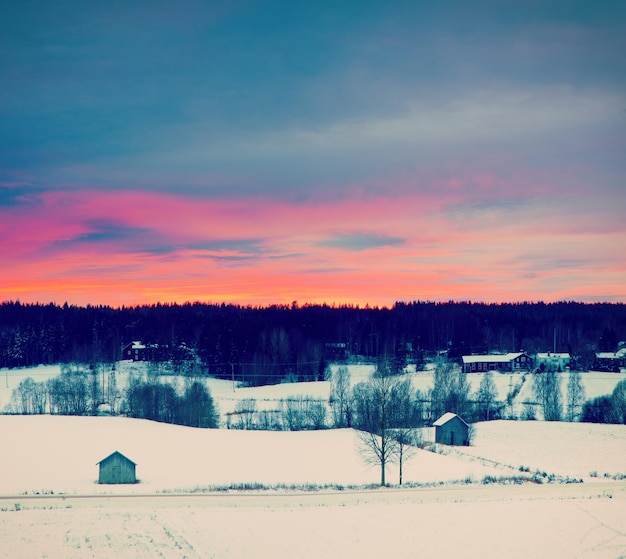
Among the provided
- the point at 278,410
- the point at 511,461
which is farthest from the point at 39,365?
the point at 511,461

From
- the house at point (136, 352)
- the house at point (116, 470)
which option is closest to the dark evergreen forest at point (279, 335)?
the house at point (136, 352)

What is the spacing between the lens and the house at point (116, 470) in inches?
1891

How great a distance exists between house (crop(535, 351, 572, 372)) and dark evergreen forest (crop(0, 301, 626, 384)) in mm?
3061

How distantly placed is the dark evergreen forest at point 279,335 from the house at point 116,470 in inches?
2915

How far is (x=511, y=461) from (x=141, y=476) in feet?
96.3

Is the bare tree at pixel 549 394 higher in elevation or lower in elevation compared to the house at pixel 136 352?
lower

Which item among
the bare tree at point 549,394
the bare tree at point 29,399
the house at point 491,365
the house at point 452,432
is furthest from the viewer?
the house at point 491,365

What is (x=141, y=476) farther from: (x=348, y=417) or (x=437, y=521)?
(x=348, y=417)

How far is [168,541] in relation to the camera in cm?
2998

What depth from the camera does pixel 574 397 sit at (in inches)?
3708

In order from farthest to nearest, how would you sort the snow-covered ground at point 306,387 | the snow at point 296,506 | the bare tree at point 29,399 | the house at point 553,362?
the house at point 553,362
the snow-covered ground at point 306,387
the bare tree at point 29,399
the snow at point 296,506

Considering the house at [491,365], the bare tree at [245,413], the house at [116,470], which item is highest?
the house at [491,365]

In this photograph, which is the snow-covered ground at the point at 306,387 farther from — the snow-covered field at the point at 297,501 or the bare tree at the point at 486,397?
the snow-covered field at the point at 297,501

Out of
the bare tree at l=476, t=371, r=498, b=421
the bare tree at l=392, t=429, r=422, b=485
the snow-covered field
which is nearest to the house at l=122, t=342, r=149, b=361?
the bare tree at l=476, t=371, r=498, b=421
